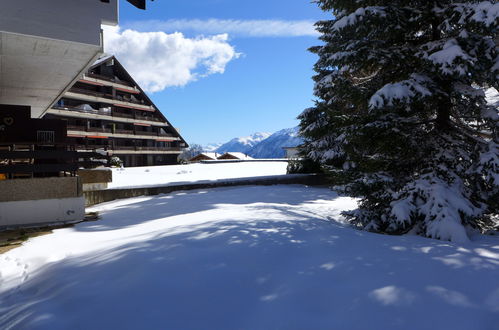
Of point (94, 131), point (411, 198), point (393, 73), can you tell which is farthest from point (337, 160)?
point (94, 131)

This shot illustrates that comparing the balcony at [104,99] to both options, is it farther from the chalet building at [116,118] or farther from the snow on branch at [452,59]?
the snow on branch at [452,59]

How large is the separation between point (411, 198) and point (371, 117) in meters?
2.00

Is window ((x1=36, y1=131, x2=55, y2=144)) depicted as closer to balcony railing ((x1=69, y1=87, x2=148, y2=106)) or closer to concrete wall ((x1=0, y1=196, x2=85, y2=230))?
concrete wall ((x1=0, y1=196, x2=85, y2=230))

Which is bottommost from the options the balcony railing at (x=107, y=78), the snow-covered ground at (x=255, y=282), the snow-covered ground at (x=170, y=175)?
the snow-covered ground at (x=255, y=282)

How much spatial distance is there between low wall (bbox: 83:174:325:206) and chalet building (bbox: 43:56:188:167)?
23235 mm

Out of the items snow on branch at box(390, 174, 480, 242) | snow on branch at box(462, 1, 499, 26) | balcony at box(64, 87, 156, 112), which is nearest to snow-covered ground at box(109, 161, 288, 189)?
snow on branch at box(390, 174, 480, 242)

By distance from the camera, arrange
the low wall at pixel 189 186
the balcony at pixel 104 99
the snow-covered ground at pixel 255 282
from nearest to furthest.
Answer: the snow-covered ground at pixel 255 282 < the low wall at pixel 189 186 < the balcony at pixel 104 99

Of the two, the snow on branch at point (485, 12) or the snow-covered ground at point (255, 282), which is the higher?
the snow on branch at point (485, 12)

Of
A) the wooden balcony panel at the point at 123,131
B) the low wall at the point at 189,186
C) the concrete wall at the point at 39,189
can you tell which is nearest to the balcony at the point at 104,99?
the wooden balcony panel at the point at 123,131

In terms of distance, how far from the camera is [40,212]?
26.8 feet

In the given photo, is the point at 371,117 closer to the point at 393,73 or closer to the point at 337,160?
the point at 393,73

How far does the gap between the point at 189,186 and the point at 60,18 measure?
28.8ft

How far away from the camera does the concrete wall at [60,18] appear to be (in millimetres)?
5953

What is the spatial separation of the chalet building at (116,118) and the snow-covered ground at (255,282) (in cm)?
3170
